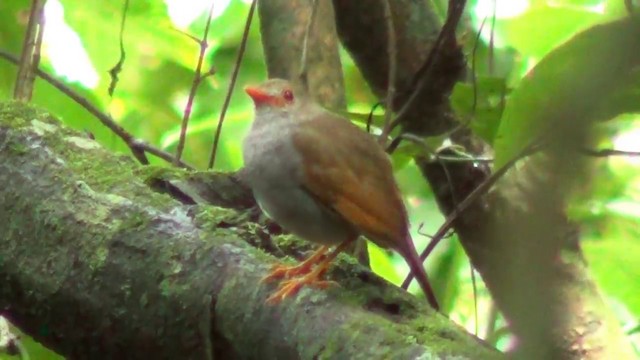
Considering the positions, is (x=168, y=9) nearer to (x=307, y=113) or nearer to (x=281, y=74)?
(x=281, y=74)

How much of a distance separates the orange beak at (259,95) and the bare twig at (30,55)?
24.8 inches

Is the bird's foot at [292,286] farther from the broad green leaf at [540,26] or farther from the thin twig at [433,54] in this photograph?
the broad green leaf at [540,26]

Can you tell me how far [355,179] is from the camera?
2031 mm

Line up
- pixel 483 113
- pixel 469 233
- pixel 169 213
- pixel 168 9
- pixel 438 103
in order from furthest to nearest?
pixel 168 9, pixel 438 103, pixel 469 233, pixel 483 113, pixel 169 213

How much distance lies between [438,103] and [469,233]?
437 millimetres

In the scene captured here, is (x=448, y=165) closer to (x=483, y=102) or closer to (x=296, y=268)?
(x=483, y=102)

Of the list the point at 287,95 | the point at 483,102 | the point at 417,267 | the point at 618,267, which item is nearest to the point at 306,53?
the point at 287,95

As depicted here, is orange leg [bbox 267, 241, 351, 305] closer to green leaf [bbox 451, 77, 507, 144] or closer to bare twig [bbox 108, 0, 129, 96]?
→ green leaf [bbox 451, 77, 507, 144]

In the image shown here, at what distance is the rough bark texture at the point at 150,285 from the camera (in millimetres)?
1386

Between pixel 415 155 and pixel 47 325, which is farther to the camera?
pixel 415 155

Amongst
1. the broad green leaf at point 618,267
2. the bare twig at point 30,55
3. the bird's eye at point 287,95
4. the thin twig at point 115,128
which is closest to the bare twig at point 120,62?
the thin twig at point 115,128

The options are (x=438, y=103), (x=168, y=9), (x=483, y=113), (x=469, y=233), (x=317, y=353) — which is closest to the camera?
(x=317, y=353)

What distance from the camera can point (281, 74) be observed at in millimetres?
2809

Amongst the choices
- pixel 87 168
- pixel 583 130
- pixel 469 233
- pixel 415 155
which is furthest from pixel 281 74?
pixel 583 130
